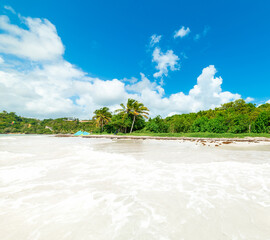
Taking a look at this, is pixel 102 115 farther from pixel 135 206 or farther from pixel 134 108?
pixel 135 206

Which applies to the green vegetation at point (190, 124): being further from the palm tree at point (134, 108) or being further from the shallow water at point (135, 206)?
the shallow water at point (135, 206)

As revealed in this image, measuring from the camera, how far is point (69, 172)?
469cm

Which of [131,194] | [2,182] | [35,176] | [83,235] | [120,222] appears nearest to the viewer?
[83,235]

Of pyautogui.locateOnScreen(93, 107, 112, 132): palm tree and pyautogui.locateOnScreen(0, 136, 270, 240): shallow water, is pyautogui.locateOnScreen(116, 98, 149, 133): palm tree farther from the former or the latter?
pyautogui.locateOnScreen(0, 136, 270, 240): shallow water

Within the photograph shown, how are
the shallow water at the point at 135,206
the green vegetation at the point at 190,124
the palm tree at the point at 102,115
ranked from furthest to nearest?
the palm tree at the point at 102,115 → the green vegetation at the point at 190,124 → the shallow water at the point at 135,206

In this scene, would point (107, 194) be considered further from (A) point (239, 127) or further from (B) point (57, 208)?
(A) point (239, 127)

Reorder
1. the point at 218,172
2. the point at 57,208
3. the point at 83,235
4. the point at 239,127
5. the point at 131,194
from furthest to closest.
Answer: the point at 239,127 < the point at 218,172 < the point at 131,194 < the point at 57,208 < the point at 83,235

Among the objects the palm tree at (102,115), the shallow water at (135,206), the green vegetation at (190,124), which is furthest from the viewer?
the palm tree at (102,115)

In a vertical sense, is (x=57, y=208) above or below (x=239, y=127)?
below

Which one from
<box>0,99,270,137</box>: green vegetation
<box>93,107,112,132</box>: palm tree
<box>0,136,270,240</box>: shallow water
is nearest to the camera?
<box>0,136,270,240</box>: shallow water

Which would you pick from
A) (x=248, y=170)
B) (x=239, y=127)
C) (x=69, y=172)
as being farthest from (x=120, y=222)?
(x=239, y=127)

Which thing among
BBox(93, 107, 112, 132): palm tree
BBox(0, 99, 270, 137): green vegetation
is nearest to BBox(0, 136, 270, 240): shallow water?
BBox(0, 99, 270, 137): green vegetation

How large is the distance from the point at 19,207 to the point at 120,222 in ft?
6.89

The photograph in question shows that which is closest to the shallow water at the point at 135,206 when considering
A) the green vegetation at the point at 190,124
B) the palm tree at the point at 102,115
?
the green vegetation at the point at 190,124
